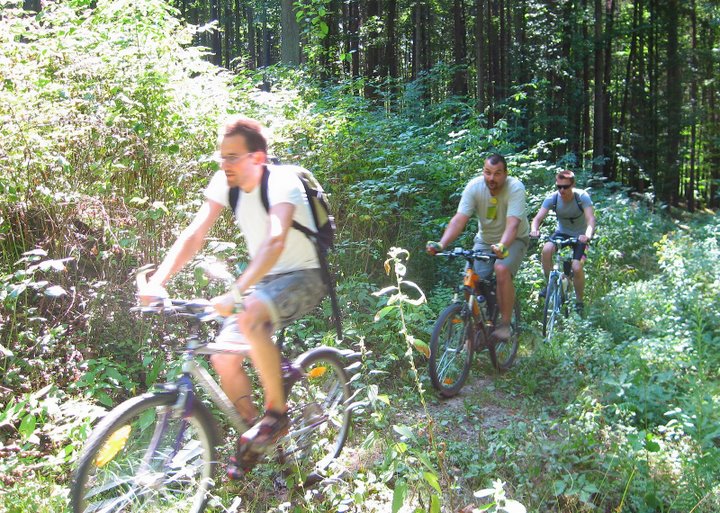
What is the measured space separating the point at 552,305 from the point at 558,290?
0.22 metres

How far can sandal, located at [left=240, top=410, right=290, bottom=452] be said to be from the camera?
3.45 meters

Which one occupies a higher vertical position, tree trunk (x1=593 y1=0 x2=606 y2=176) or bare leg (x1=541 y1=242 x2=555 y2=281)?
tree trunk (x1=593 y1=0 x2=606 y2=176)

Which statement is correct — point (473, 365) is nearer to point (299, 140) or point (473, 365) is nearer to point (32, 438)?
point (299, 140)

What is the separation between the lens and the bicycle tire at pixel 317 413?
13.1ft

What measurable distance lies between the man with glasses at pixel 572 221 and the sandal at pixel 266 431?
18.1 feet

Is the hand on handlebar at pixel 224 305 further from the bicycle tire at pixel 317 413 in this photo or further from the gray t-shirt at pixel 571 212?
the gray t-shirt at pixel 571 212

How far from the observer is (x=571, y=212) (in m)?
8.71

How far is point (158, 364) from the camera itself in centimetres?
502

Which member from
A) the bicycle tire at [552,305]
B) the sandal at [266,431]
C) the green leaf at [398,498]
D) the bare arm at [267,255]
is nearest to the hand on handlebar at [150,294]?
the bare arm at [267,255]

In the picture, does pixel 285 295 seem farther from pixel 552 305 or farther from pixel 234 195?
pixel 552 305

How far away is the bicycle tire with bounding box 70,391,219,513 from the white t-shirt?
3.40 ft

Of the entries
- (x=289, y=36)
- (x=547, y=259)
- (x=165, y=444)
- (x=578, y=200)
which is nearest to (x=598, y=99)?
(x=289, y=36)

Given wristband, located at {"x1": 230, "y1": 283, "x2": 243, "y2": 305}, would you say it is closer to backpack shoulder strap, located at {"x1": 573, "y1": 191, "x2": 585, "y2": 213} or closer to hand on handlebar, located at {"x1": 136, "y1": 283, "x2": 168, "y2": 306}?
hand on handlebar, located at {"x1": 136, "y1": 283, "x2": 168, "y2": 306}

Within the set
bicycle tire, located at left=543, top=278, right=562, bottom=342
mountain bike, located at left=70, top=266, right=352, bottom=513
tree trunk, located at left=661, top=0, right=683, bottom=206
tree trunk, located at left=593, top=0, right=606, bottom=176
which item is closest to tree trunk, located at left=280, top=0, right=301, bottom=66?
bicycle tire, located at left=543, top=278, right=562, bottom=342
